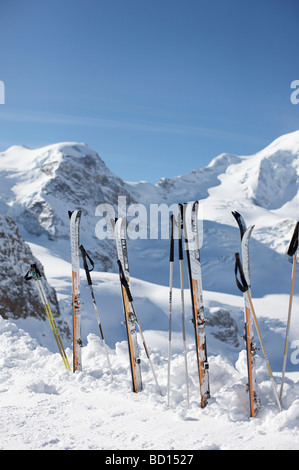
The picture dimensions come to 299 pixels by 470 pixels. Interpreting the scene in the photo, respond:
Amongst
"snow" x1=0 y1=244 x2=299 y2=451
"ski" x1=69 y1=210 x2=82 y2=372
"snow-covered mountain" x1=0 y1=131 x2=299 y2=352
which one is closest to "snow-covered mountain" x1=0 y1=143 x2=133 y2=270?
"snow-covered mountain" x1=0 y1=131 x2=299 y2=352

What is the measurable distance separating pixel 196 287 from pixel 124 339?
36.8m

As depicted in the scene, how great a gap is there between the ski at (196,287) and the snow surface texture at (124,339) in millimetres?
428

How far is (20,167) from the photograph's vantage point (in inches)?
5364

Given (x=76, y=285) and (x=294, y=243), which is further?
(x=76, y=285)

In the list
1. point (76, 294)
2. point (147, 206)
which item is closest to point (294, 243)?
point (76, 294)

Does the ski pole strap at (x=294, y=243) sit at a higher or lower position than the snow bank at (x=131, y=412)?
higher

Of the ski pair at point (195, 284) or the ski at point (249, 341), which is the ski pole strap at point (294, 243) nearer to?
the ski at point (249, 341)

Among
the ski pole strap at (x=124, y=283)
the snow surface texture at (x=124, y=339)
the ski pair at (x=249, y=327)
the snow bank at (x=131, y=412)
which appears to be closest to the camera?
the snow bank at (x=131, y=412)

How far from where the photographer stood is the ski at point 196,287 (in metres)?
5.35

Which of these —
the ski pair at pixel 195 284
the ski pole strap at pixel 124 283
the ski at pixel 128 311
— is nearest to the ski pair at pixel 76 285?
the ski at pixel 128 311

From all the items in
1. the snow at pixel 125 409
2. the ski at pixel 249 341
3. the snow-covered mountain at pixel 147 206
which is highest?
the ski at pixel 249 341

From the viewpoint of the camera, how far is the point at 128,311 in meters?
6.28

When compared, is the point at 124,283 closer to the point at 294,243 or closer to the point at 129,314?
the point at 129,314

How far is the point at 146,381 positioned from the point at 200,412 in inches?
61.1
